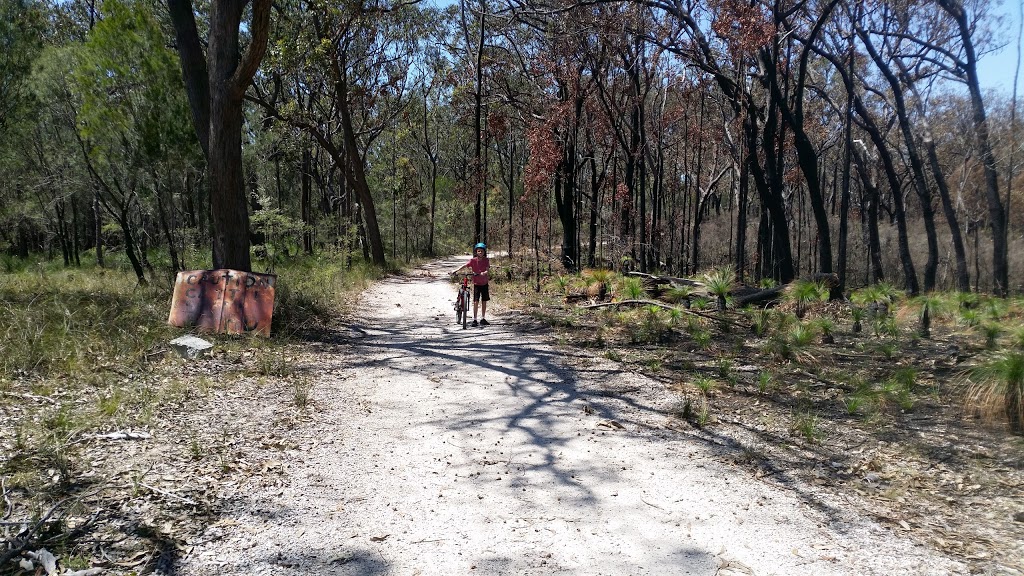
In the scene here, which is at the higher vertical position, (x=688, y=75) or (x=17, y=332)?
(x=688, y=75)

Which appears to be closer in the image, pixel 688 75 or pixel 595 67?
pixel 595 67

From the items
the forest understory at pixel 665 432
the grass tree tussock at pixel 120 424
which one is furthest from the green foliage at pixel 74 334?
the forest understory at pixel 665 432

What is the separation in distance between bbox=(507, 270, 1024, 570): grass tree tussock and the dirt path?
1.47ft

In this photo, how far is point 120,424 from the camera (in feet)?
15.6

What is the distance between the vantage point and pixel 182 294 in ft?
29.9

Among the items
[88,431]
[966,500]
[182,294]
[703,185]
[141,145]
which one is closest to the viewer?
[966,500]

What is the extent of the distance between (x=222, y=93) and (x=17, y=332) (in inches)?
207

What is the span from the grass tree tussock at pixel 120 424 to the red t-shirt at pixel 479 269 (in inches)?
152

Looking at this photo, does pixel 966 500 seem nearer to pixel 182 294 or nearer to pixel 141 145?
pixel 182 294

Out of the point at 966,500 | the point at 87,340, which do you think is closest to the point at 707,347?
the point at 966,500

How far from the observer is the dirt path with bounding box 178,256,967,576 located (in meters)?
3.28

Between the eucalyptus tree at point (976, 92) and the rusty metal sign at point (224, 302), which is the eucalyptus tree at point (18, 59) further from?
the eucalyptus tree at point (976, 92)

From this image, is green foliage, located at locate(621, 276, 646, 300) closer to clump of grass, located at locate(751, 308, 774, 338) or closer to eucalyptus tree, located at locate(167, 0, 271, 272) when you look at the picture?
clump of grass, located at locate(751, 308, 774, 338)

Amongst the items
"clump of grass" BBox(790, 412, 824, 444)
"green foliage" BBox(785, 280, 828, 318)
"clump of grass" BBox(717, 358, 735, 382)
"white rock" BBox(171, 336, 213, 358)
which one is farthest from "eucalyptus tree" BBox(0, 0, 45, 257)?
"green foliage" BBox(785, 280, 828, 318)
